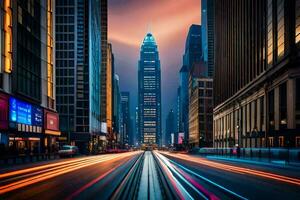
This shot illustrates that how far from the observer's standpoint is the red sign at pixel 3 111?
5947 cm

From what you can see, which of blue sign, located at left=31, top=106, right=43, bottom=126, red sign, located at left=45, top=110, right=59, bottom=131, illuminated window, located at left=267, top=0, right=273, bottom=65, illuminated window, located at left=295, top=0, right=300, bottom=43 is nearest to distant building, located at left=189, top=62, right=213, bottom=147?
illuminated window, located at left=267, top=0, right=273, bottom=65

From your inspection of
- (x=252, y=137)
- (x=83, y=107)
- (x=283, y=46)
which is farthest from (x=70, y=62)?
(x=283, y=46)

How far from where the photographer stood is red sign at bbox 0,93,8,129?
59.5 metres

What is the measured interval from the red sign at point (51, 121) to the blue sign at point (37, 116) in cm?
367

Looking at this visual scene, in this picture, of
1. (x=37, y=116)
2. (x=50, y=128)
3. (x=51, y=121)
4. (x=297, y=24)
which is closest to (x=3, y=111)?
(x=37, y=116)

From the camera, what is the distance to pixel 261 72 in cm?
9712

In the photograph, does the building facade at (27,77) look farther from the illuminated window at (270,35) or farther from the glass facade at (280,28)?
the glass facade at (280,28)

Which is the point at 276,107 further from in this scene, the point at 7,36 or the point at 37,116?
the point at 7,36

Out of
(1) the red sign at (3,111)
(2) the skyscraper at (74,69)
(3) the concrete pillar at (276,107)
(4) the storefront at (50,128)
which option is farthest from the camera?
(2) the skyscraper at (74,69)

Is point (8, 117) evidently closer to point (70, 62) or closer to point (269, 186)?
point (269, 186)

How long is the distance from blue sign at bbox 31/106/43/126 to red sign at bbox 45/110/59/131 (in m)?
3.67

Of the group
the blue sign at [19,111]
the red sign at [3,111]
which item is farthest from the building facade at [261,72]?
the red sign at [3,111]

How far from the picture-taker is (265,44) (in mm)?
93500

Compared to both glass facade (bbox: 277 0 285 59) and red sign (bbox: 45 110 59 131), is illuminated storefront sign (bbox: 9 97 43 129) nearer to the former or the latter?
red sign (bbox: 45 110 59 131)
